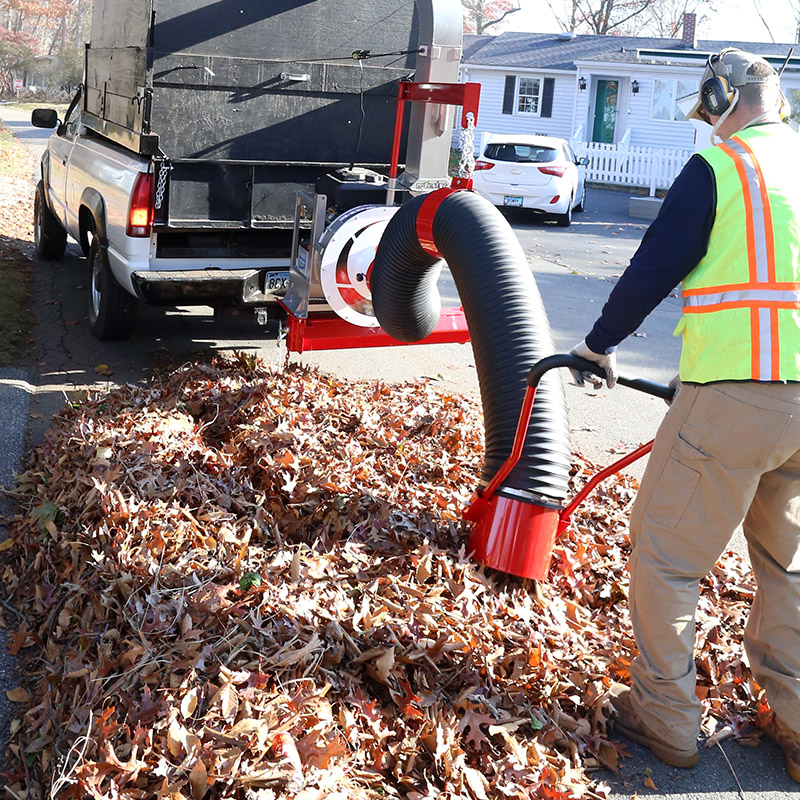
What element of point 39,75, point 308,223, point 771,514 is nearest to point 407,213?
point 308,223

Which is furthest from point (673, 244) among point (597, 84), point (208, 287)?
point (597, 84)

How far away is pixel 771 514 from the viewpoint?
3.24 m

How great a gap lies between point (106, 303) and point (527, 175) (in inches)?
468

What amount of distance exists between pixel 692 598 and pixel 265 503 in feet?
7.02

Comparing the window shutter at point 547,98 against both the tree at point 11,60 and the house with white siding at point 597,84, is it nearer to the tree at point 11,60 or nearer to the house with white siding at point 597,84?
the house with white siding at point 597,84

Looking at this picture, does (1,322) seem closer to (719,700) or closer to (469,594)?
(469,594)

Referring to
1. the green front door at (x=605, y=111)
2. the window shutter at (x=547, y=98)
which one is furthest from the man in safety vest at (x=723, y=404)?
the window shutter at (x=547, y=98)

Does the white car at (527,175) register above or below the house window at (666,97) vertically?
below

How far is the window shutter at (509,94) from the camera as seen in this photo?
114 feet

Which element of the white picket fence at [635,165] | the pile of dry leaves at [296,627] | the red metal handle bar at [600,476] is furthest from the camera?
the white picket fence at [635,165]

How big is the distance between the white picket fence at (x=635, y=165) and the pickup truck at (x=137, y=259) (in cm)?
2116

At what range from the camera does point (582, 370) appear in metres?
3.46

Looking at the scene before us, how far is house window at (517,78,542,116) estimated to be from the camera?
34.4 metres

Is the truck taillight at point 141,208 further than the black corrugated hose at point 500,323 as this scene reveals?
Yes
